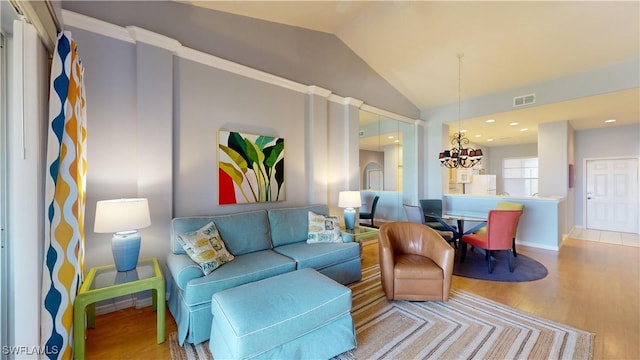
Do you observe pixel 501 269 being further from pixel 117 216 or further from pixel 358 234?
pixel 117 216

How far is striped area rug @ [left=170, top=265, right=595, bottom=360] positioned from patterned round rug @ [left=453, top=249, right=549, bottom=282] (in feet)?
2.81

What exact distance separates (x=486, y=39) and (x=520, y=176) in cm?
670

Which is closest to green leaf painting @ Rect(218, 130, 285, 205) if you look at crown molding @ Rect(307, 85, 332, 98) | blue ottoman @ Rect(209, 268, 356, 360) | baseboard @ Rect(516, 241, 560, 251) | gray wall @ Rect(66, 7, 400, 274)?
gray wall @ Rect(66, 7, 400, 274)

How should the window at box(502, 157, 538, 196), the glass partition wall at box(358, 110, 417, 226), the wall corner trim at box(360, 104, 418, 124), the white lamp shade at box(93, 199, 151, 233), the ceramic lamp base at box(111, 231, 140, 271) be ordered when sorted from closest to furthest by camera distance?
the white lamp shade at box(93, 199, 151, 233) → the ceramic lamp base at box(111, 231, 140, 271) → the wall corner trim at box(360, 104, 418, 124) → the glass partition wall at box(358, 110, 417, 226) → the window at box(502, 157, 538, 196)

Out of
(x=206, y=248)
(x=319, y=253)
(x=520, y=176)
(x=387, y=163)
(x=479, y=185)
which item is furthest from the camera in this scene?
(x=520, y=176)

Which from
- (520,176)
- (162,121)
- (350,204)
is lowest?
(350,204)

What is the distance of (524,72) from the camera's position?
4211 millimetres

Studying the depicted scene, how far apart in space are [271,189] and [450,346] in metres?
2.54

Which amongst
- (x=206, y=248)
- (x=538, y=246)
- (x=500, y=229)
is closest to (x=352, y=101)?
(x=500, y=229)

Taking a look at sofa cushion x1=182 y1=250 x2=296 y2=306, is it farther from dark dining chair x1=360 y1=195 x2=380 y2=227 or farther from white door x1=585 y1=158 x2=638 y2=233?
white door x1=585 y1=158 x2=638 y2=233

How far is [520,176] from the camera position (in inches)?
332

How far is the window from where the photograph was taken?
816 centimetres

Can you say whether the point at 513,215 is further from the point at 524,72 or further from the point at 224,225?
the point at 224,225

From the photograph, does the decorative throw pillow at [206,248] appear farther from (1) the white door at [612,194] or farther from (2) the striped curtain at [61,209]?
(1) the white door at [612,194]
